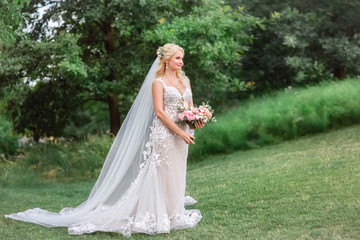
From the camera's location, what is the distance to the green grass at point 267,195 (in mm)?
5062

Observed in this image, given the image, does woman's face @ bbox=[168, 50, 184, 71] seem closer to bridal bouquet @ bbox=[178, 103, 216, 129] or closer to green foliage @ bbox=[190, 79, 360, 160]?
bridal bouquet @ bbox=[178, 103, 216, 129]

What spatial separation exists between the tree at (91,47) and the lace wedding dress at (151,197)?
4.43m

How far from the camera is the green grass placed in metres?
5.06

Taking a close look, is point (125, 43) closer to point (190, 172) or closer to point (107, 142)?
point (107, 142)

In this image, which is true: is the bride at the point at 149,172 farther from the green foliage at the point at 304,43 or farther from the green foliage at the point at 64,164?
the green foliage at the point at 304,43

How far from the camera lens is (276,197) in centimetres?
621

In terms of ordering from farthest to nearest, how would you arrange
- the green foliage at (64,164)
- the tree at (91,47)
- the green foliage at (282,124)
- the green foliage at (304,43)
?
the green foliage at (304,43) < the green foliage at (282,124) < the tree at (91,47) < the green foliage at (64,164)

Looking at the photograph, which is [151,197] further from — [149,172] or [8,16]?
[8,16]

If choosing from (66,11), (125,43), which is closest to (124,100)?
(125,43)

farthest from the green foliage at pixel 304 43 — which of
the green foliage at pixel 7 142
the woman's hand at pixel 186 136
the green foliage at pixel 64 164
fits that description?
the woman's hand at pixel 186 136

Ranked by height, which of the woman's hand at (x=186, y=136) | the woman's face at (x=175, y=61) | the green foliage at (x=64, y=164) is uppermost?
the woman's face at (x=175, y=61)

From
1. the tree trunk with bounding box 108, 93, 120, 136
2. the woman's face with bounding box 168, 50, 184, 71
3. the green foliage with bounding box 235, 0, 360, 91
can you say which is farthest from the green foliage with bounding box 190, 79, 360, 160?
the woman's face with bounding box 168, 50, 184, 71

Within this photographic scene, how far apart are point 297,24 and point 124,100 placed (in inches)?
218

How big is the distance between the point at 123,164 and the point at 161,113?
793mm
